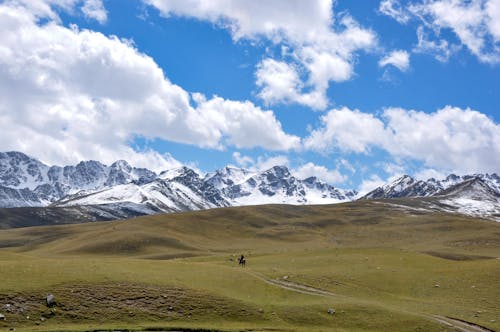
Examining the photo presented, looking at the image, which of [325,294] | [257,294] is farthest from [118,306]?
[325,294]

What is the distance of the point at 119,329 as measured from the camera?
129 feet

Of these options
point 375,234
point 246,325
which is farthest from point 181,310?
point 375,234

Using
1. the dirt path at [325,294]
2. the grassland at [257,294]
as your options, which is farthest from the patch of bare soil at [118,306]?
the dirt path at [325,294]

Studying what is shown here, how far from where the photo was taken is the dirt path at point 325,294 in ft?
142

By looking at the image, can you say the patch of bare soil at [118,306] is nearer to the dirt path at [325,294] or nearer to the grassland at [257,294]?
the grassland at [257,294]

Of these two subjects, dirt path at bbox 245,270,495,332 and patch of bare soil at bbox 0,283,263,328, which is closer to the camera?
patch of bare soil at bbox 0,283,263,328

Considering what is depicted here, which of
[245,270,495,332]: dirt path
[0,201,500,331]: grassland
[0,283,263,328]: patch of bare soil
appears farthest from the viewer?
[245,270,495,332]: dirt path

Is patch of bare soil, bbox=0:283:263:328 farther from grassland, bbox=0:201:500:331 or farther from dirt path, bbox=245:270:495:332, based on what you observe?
dirt path, bbox=245:270:495:332

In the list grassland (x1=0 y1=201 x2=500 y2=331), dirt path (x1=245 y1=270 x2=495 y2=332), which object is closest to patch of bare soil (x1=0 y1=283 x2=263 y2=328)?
grassland (x1=0 y1=201 x2=500 y2=331)

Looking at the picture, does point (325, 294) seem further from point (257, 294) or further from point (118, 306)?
point (118, 306)

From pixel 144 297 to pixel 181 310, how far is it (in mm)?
3644

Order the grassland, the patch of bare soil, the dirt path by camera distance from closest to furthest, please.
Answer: the patch of bare soil, the grassland, the dirt path

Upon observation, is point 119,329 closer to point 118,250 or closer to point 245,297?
point 245,297

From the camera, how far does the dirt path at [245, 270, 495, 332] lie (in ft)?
142
